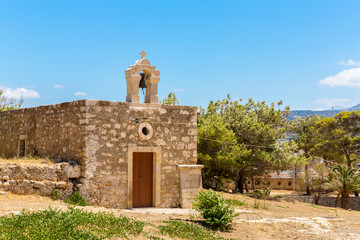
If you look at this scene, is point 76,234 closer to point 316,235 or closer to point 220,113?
point 316,235

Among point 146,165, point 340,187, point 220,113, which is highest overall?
point 220,113

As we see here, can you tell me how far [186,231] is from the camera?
873 cm

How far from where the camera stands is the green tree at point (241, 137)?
68.4 feet

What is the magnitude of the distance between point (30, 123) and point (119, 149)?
4152mm

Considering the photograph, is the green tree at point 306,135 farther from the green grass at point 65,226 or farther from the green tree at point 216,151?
the green grass at point 65,226

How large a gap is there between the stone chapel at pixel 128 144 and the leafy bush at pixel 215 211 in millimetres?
2919

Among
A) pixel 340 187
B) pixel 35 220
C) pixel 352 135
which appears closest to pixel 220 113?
pixel 340 187

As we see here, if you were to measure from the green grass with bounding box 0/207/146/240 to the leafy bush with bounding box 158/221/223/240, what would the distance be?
25.4 inches

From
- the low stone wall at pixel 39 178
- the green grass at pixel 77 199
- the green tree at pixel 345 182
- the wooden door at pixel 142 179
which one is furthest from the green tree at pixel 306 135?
the low stone wall at pixel 39 178

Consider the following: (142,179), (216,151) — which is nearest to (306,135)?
(216,151)

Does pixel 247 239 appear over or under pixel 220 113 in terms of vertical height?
under

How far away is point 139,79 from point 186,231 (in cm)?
561

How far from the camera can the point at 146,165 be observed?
41.2 ft

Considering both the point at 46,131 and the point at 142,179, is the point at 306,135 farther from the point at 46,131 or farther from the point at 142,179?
the point at 46,131
